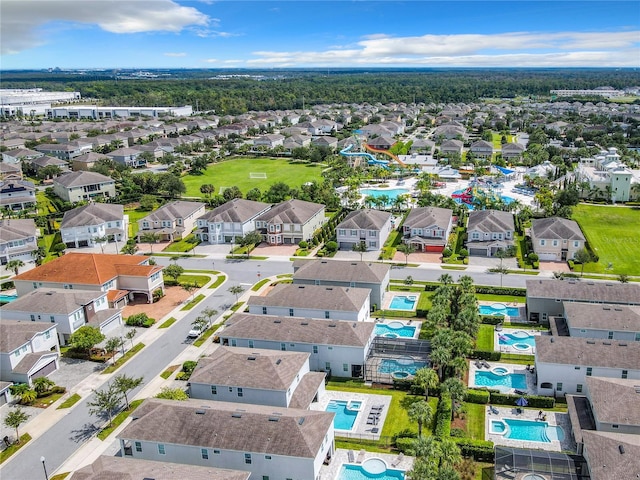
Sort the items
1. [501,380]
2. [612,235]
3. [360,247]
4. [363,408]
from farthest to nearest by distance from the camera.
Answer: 1. [612,235]
2. [360,247]
3. [501,380]
4. [363,408]

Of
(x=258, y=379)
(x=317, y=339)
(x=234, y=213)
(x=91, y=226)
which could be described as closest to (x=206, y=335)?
(x=317, y=339)

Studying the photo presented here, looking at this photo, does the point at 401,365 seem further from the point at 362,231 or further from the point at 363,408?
the point at 362,231

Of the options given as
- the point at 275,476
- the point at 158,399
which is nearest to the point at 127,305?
the point at 158,399

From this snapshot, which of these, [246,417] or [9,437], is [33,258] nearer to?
[9,437]

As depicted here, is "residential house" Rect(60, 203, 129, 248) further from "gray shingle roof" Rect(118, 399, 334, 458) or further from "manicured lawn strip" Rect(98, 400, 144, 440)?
"gray shingle roof" Rect(118, 399, 334, 458)

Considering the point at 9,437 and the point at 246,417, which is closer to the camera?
the point at 246,417

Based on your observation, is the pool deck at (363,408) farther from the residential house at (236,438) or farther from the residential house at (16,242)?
the residential house at (16,242)

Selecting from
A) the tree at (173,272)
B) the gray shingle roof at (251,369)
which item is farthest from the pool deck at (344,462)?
the tree at (173,272)
